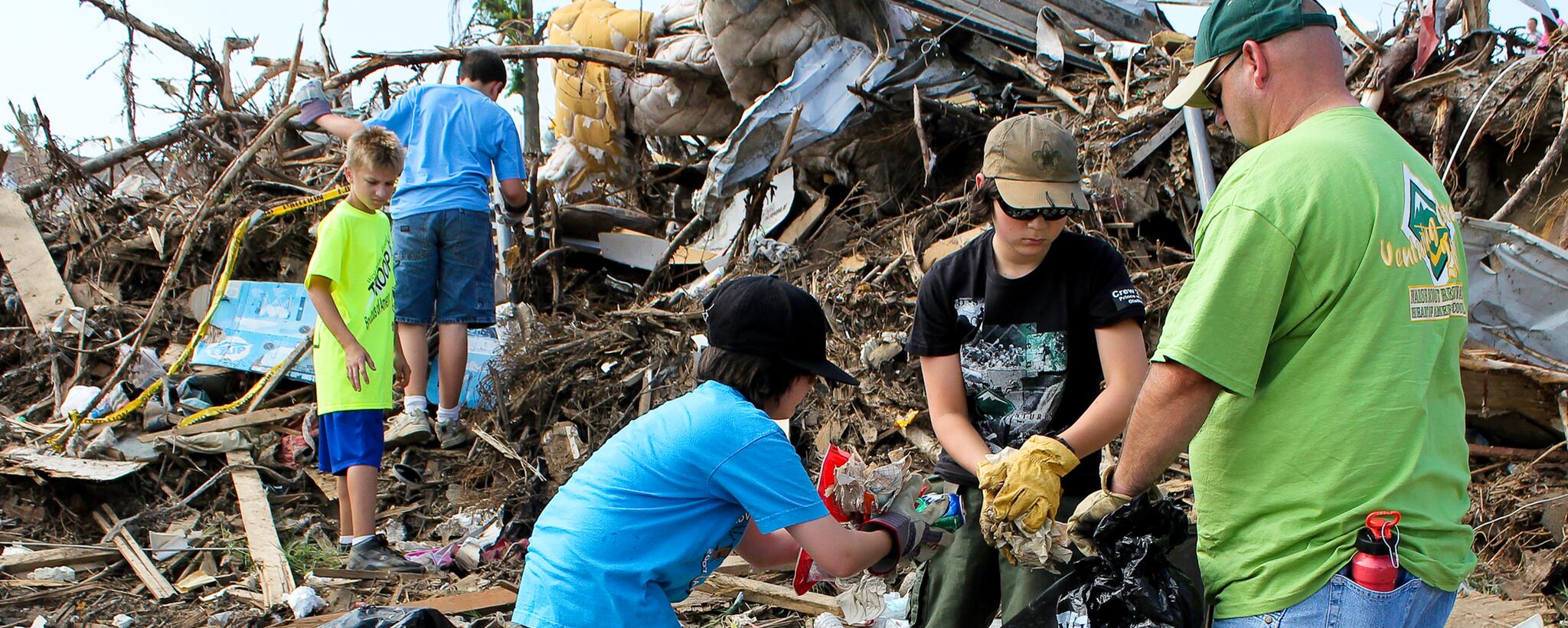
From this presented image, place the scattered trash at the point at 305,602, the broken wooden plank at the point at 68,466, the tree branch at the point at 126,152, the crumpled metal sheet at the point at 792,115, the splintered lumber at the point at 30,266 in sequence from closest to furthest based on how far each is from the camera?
the scattered trash at the point at 305,602
the broken wooden plank at the point at 68,466
the crumpled metal sheet at the point at 792,115
the splintered lumber at the point at 30,266
the tree branch at the point at 126,152

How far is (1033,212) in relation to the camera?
2623mm

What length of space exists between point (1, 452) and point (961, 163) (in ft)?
20.1

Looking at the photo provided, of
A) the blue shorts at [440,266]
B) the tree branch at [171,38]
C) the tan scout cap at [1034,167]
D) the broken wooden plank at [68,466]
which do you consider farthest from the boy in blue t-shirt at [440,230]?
the tan scout cap at [1034,167]

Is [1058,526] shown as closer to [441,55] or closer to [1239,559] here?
[1239,559]

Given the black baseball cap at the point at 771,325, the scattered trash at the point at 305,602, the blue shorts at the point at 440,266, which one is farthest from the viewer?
the blue shorts at the point at 440,266

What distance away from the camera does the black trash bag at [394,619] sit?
2.51 m

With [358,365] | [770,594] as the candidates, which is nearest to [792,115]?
[358,365]

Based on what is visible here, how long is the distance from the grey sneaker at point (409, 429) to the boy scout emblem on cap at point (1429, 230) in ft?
17.1

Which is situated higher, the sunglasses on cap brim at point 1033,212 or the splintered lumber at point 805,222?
the sunglasses on cap brim at point 1033,212

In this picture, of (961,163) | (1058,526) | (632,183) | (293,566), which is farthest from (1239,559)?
(632,183)

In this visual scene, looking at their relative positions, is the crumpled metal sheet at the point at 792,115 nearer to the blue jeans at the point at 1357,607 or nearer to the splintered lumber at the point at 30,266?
the splintered lumber at the point at 30,266

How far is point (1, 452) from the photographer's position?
5840 millimetres

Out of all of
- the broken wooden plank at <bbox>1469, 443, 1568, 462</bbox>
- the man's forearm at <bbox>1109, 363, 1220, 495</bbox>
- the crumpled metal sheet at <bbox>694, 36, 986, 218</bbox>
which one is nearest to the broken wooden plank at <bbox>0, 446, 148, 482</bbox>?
the crumpled metal sheet at <bbox>694, 36, 986, 218</bbox>

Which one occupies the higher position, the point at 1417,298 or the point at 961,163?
the point at 1417,298
